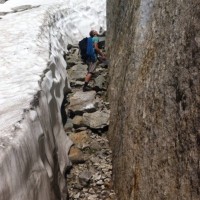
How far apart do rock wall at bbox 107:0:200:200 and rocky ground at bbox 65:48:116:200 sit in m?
0.45

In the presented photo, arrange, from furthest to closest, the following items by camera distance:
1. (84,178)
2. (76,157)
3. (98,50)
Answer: (98,50)
(76,157)
(84,178)

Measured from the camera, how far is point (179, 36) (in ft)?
15.4

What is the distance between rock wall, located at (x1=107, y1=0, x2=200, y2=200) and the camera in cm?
426

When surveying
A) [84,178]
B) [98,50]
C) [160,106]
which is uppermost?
[160,106]

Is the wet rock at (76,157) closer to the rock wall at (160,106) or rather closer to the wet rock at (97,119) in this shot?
the rock wall at (160,106)

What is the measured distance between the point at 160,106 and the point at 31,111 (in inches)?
81.4

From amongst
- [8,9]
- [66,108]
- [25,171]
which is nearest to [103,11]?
[8,9]

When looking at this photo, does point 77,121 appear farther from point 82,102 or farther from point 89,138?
point 82,102

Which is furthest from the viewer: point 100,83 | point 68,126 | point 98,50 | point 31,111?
point 98,50

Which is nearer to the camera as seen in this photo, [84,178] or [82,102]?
[84,178]

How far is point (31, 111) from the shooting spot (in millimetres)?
5957

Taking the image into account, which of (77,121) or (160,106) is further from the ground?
(160,106)

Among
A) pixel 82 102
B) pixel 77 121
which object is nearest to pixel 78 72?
pixel 82 102

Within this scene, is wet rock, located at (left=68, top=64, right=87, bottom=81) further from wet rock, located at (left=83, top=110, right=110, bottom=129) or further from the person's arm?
wet rock, located at (left=83, top=110, right=110, bottom=129)
